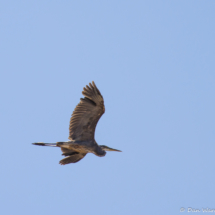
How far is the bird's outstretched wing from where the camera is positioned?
15.0 meters

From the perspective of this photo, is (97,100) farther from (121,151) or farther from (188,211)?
(188,211)

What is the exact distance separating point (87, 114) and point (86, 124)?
0.46 meters

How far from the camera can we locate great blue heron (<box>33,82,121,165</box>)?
14977mm

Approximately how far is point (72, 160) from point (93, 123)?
2073mm

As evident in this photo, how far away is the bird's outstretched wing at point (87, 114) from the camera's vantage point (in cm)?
1496

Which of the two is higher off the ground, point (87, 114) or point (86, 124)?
point (87, 114)

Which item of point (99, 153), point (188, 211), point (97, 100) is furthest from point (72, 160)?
point (188, 211)

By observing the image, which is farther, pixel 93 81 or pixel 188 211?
pixel 188 211

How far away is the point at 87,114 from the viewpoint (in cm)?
1523

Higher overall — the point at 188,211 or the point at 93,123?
the point at 93,123

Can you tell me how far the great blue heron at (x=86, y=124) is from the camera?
590 inches

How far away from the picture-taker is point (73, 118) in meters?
15.3

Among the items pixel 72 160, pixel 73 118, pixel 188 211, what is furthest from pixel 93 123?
pixel 188 211

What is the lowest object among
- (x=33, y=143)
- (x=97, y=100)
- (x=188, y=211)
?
(x=188, y=211)
